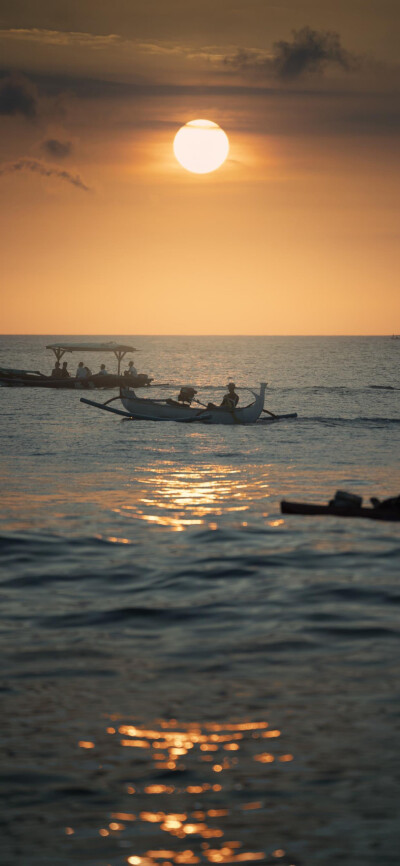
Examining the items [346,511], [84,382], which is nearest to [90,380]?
[84,382]

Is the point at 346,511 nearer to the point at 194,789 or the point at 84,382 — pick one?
the point at 194,789

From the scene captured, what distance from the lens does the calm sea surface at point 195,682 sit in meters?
6.98

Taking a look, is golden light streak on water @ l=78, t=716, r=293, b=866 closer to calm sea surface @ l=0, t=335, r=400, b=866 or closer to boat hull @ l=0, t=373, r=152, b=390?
calm sea surface @ l=0, t=335, r=400, b=866

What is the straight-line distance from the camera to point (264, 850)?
6.68m

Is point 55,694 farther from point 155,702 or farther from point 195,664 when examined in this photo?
point 195,664

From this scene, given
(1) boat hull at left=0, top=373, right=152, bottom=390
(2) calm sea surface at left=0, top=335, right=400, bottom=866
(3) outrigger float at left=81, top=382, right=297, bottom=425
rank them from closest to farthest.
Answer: (2) calm sea surface at left=0, top=335, right=400, bottom=866, (3) outrigger float at left=81, top=382, right=297, bottom=425, (1) boat hull at left=0, top=373, right=152, bottom=390

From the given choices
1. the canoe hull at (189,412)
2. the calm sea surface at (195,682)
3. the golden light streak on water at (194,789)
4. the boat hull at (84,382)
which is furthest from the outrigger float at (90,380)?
the golden light streak on water at (194,789)

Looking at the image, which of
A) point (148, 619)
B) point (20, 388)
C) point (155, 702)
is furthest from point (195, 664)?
point (20, 388)

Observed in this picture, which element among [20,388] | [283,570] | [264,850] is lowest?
[264,850]

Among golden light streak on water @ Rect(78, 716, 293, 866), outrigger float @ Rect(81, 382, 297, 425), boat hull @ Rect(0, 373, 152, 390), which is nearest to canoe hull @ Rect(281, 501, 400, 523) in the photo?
golden light streak on water @ Rect(78, 716, 293, 866)

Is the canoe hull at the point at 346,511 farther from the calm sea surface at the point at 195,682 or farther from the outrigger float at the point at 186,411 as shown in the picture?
the outrigger float at the point at 186,411

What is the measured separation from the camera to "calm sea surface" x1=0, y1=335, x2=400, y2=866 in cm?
698

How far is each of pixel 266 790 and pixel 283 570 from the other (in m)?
8.32

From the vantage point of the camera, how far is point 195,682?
9.89 meters
